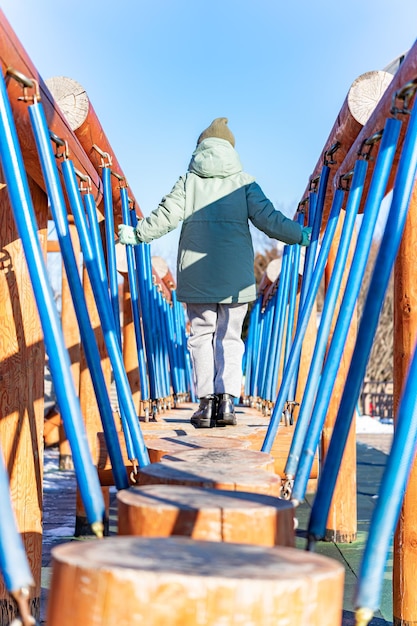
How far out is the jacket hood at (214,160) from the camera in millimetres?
3510

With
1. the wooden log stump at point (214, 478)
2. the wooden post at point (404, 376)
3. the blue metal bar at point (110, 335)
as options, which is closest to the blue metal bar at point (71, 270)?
A: the blue metal bar at point (110, 335)

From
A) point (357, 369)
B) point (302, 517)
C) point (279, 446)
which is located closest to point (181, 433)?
point (279, 446)

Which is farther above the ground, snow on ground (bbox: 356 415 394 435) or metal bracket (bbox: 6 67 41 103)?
metal bracket (bbox: 6 67 41 103)

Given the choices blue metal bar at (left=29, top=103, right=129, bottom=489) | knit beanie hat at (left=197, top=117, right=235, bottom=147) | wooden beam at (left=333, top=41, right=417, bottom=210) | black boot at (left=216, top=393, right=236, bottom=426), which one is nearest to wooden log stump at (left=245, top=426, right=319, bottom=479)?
black boot at (left=216, top=393, right=236, bottom=426)

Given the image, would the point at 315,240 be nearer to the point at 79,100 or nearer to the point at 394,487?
the point at 79,100

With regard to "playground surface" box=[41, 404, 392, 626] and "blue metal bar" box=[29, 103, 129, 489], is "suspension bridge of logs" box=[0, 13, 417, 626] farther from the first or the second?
"playground surface" box=[41, 404, 392, 626]

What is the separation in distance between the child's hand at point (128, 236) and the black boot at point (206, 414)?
784 mm

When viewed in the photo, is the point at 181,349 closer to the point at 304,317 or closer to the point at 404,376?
the point at 404,376

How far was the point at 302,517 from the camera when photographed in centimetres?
591

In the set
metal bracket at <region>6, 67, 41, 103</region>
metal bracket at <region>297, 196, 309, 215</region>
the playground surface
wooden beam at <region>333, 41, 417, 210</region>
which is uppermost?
wooden beam at <region>333, 41, 417, 210</region>

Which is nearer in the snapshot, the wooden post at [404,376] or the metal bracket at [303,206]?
the wooden post at [404,376]

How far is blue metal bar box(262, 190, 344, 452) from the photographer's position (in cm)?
236

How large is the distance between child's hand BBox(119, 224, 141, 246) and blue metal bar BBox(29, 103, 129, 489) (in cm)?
134

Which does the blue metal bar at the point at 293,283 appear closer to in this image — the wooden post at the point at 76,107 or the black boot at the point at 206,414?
the black boot at the point at 206,414
